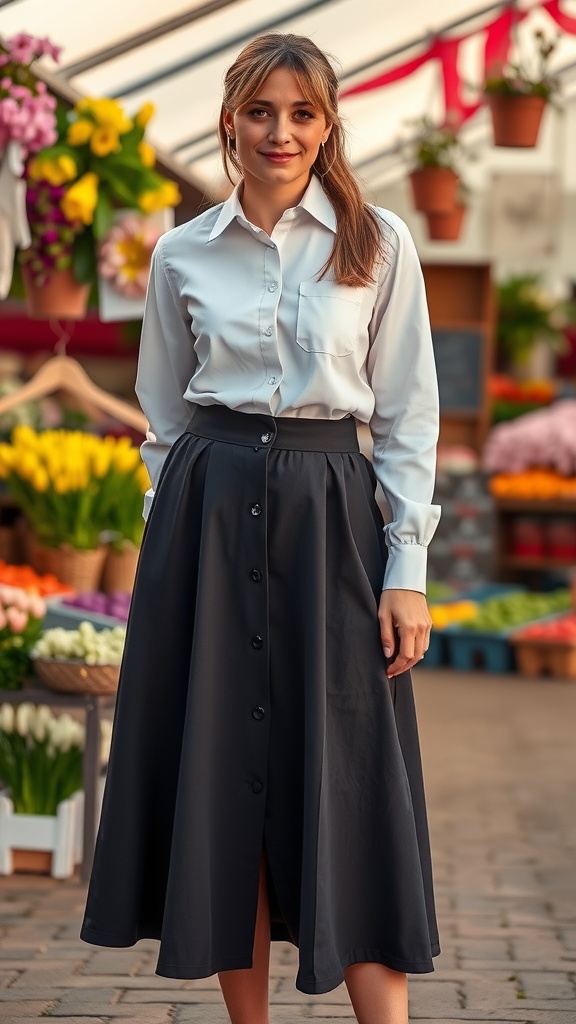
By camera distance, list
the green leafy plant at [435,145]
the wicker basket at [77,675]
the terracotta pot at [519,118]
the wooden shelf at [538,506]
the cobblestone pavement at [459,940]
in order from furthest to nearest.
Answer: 1. the wooden shelf at [538,506]
2. the green leafy plant at [435,145]
3. the terracotta pot at [519,118]
4. the wicker basket at [77,675]
5. the cobblestone pavement at [459,940]

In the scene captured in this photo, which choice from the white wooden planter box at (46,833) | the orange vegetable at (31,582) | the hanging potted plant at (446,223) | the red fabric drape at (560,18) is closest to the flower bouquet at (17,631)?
the white wooden planter box at (46,833)

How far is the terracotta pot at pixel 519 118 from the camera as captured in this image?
6.07m

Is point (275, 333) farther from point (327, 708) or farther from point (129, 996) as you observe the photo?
point (129, 996)

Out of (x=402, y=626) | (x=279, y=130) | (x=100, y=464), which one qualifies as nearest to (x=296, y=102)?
(x=279, y=130)

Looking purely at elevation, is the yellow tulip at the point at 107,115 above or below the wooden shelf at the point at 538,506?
above

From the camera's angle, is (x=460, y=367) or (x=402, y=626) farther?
(x=460, y=367)

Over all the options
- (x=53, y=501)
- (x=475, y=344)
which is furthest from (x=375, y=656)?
(x=475, y=344)

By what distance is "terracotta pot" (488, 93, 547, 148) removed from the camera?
607 cm

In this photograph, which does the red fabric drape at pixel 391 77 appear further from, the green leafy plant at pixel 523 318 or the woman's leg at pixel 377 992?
the woman's leg at pixel 377 992

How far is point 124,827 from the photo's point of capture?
199 cm

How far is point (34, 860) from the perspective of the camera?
11.7ft

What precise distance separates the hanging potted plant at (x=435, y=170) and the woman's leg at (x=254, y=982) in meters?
6.12

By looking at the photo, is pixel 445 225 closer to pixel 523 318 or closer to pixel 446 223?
pixel 446 223

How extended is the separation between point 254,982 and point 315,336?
90cm
